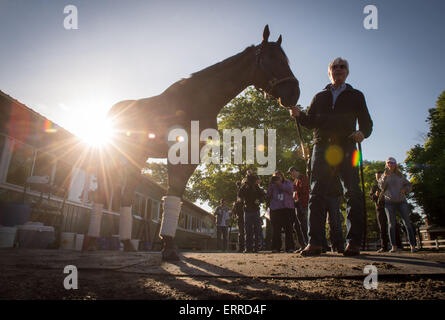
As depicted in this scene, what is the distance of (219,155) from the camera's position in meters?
24.4

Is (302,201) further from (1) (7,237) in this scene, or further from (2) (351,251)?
(1) (7,237)

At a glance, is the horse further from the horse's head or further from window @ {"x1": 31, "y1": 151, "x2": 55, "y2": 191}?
window @ {"x1": 31, "y1": 151, "x2": 55, "y2": 191}

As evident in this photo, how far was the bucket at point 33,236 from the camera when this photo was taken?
21.3ft

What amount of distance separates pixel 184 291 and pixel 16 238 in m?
6.87

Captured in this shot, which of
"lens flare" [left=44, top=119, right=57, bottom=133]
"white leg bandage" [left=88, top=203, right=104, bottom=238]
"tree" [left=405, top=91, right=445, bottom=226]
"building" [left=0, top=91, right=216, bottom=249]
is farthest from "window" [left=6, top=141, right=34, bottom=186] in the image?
"tree" [left=405, top=91, right=445, bottom=226]

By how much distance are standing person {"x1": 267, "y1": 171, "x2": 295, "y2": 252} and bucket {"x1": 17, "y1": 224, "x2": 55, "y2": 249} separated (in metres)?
6.06

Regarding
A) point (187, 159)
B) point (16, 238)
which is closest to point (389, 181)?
point (187, 159)

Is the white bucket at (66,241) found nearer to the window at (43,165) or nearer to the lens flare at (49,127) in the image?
the window at (43,165)

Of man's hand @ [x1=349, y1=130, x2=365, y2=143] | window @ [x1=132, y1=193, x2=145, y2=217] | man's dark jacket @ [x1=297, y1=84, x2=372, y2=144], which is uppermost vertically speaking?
man's dark jacket @ [x1=297, y1=84, x2=372, y2=144]

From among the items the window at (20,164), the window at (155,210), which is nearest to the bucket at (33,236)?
the window at (20,164)

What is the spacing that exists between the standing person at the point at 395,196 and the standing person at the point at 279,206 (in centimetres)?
243

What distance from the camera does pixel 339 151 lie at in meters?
3.45

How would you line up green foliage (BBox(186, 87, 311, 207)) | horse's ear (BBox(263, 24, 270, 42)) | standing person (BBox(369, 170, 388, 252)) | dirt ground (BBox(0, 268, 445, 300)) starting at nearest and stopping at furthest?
dirt ground (BBox(0, 268, 445, 300)) → horse's ear (BBox(263, 24, 270, 42)) → standing person (BBox(369, 170, 388, 252)) → green foliage (BBox(186, 87, 311, 207))

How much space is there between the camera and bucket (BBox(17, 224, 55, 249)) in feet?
21.3
